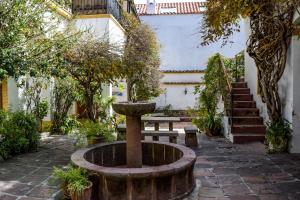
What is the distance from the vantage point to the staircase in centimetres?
987

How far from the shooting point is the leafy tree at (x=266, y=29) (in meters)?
7.46

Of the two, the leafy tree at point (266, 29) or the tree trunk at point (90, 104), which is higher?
the leafy tree at point (266, 29)

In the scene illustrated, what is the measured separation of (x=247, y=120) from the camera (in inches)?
420

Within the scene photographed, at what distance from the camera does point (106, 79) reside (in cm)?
939

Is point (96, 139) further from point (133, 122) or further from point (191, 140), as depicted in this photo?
point (133, 122)

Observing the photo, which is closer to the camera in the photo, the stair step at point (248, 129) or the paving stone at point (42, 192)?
the paving stone at point (42, 192)

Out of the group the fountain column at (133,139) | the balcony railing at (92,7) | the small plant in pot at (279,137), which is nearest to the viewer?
the fountain column at (133,139)

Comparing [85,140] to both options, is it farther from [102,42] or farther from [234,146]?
[234,146]

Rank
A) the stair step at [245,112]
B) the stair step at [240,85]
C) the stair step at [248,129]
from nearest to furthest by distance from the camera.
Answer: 1. the stair step at [248,129]
2. the stair step at [245,112]
3. the stair step at [240,85]

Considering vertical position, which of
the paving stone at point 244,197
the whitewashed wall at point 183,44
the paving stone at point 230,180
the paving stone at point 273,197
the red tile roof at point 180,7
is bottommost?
the paving stone at point 244,197

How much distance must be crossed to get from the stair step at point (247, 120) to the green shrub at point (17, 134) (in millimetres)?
5916

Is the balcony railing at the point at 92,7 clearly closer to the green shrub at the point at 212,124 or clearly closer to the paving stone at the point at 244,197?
the green shrub at the point at 212,124

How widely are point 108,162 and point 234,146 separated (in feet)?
13.6

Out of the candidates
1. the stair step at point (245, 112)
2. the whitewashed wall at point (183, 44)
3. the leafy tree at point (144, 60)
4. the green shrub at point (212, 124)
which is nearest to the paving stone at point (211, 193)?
the stair step at point (245, 112)
